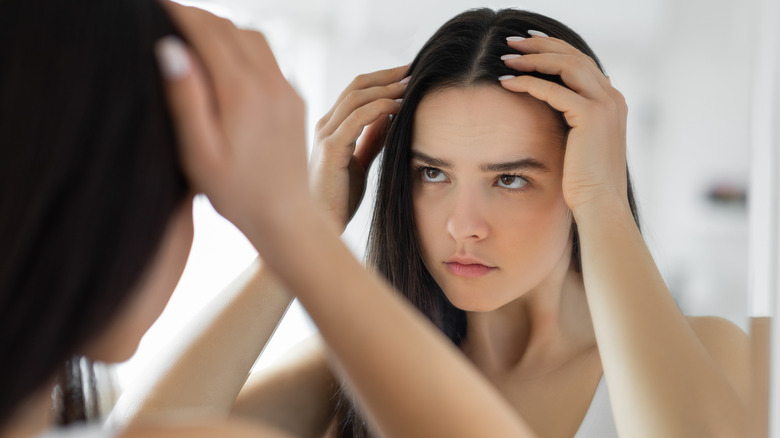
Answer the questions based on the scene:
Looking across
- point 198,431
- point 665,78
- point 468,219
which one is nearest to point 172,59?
point 198,431

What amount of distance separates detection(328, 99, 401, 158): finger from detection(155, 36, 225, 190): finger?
454mm

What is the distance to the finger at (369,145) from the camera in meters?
0.84

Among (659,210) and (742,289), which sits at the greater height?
(659,210)

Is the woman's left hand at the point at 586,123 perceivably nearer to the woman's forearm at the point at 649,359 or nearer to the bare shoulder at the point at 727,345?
the woman's forearm at the point at 649,359

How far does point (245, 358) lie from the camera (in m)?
0.71

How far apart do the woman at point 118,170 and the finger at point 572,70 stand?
41 centimetres

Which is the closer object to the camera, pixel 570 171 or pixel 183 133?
pixel 183 133

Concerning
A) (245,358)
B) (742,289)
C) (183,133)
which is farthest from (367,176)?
(183,133)

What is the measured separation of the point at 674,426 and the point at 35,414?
1.53 ft

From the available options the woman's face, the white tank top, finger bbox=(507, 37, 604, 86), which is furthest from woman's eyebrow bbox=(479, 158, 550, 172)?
the white tank top

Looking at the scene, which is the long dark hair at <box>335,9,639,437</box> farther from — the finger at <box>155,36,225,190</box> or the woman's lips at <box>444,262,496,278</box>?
the finger at <box>155,36,225,190</box>

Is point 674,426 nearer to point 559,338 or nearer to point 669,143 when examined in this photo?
point 559,338

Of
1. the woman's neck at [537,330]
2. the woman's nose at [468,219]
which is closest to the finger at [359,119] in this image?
the woman's nose at [468,219]

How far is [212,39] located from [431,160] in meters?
0.44
